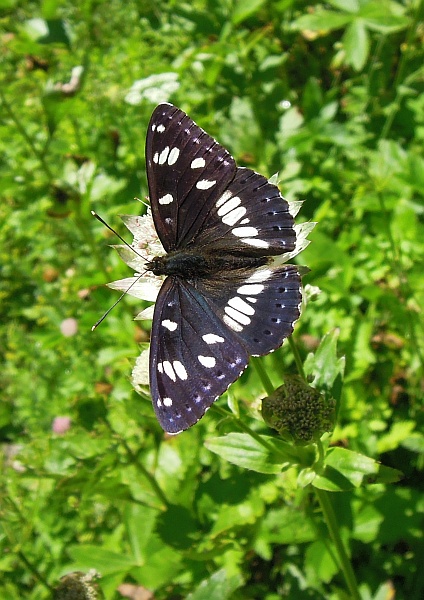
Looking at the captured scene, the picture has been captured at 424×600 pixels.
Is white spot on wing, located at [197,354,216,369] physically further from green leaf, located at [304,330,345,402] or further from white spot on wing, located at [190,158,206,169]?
white spot on wing, located at [190,158,206,169]

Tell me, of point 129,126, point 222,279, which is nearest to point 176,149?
point 222,279

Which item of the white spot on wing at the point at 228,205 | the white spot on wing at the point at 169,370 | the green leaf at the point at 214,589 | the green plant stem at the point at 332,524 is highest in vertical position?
the white spot on wing at the point at 228,205

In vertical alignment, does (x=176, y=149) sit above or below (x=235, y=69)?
above

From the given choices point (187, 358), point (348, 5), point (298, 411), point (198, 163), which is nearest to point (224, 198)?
point (198, 163)

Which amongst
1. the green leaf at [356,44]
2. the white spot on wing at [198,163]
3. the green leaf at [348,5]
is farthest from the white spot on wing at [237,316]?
the green leaf at [348,5]

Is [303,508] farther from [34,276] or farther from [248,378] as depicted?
[34,276]

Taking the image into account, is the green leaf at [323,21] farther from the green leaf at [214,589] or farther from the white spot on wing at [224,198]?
the green leaf at [214,589]
